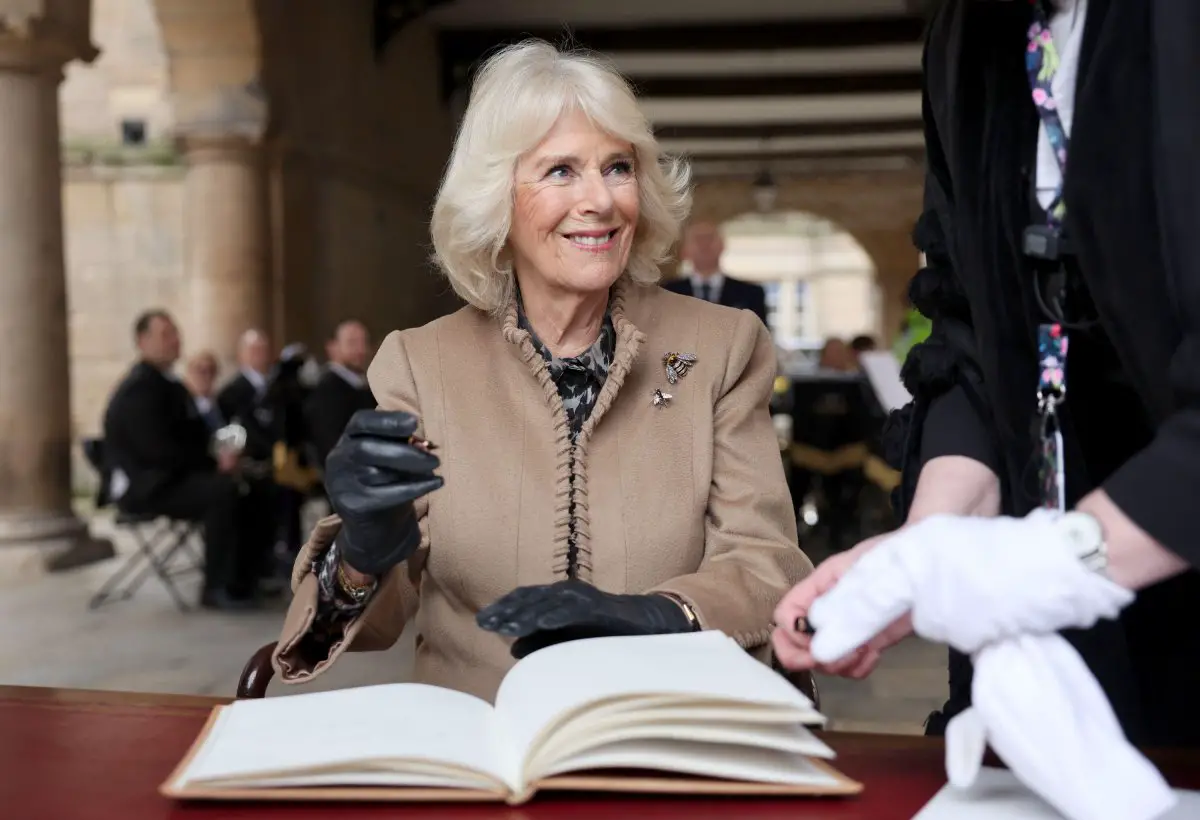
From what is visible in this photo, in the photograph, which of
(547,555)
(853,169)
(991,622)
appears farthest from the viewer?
(853,169)

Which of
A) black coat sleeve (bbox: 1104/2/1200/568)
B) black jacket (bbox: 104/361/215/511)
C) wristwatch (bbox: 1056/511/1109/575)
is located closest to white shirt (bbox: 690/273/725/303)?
black jacket (bbox: 104/361/215/511)

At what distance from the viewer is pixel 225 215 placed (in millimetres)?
10148

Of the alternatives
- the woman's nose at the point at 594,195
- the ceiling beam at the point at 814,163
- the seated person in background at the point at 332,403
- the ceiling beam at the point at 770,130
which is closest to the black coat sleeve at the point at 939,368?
the woman's nose at the point at 594,195

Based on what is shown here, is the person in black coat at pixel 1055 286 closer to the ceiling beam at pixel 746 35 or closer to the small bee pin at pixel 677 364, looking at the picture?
the small bee pin at pixel 677 364

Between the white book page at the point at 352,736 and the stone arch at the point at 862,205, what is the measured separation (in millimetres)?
24379

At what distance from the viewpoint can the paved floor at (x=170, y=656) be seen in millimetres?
4980

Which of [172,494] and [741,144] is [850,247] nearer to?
[741,144]

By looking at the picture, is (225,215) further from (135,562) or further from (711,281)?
(711,281)

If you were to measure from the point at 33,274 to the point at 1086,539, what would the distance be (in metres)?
7.81

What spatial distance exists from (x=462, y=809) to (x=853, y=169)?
24.7 m

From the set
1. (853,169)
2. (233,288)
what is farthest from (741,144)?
(233,288)

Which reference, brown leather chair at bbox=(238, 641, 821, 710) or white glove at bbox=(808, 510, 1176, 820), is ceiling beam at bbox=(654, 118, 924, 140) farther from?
white glove at bbox=(808, 510, 1176, 820)

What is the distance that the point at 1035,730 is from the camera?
0.94 metres

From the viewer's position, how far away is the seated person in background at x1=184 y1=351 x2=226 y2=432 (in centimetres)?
839
